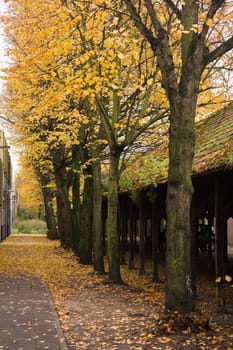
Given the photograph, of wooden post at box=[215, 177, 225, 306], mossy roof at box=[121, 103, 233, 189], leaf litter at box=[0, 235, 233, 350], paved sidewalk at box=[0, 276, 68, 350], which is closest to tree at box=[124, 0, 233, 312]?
leaf litter at box=[0, 235, 233, 350]

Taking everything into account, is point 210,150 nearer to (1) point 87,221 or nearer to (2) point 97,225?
(2) point 97,225

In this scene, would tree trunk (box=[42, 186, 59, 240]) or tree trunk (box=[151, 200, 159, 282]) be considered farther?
tree trunk (box=[42, 186, 59, 240])

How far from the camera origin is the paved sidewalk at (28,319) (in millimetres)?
7762

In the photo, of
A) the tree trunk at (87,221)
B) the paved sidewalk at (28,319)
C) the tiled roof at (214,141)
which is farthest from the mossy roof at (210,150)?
the paved sidewalk at (28,319)

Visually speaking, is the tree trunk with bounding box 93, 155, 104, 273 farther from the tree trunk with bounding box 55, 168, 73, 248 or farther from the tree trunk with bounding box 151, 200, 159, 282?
the tree trunk with bounding box 55, 168, 73, 248

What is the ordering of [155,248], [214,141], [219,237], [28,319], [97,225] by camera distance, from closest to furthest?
[28,319]
[219,237]
[214,141]
[155,248]
[97,225]

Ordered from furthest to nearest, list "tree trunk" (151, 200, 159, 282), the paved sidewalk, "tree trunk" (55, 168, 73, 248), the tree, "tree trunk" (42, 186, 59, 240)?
"tree trunk" (42, 186, 59, 240) → "tree trunk" (55, 168, 73, 248) → "tree trunk" (151, 200, 159, 282) → the tree → the paved sidewalk

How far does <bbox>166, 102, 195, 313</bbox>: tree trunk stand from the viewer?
27.4ft

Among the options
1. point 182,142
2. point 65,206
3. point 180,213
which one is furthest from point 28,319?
point 65,206

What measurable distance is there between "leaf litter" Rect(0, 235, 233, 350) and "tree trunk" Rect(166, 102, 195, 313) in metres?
0.32

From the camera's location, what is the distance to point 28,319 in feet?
31.6

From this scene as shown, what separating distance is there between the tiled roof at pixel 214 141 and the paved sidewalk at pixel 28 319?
13.2ft

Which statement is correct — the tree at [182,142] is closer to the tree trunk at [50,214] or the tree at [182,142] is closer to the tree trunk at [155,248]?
the tree trunk at [155,248]

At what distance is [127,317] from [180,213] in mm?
2748
